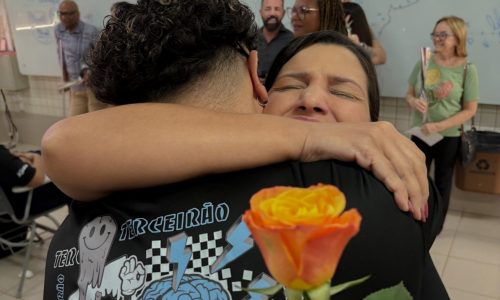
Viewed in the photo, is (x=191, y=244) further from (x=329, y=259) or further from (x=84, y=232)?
(x=329, y=259)

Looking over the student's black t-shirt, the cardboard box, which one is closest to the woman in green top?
the cardboard box

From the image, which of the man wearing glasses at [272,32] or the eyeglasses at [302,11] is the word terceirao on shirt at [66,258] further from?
the man wearing glasses at [272,32]

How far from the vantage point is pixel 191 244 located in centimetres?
65

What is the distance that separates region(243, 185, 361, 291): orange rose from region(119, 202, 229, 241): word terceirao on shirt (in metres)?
0.38

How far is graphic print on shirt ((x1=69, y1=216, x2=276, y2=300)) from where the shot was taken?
0.63 metres

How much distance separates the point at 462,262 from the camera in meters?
3.02

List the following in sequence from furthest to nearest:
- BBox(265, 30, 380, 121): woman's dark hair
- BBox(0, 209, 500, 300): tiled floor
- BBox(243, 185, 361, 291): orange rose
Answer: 1. BBox(0, 209, 500, 300): tiled floor
2. BBox(265, 30, 380, 121): woman's dark hair
3. BBox(243, 185, 361, 291): orange rose

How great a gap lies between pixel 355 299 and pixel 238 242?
18cm

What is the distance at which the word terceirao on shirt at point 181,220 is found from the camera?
2.13ft

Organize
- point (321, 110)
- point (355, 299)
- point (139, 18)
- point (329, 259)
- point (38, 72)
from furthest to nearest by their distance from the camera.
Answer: point (38, 72) < point (321, 110) < point (139, 18) < point (355, 299) < point (329, 259)

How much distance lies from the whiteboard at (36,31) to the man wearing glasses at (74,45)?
373mm

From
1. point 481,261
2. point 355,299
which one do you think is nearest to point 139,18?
point 355,299

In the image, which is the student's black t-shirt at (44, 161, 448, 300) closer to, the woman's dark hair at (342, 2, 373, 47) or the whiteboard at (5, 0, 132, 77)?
the woman's dark hair at (342, 2, 373, 47)

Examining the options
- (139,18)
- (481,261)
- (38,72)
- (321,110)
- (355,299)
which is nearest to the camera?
(355,299)
